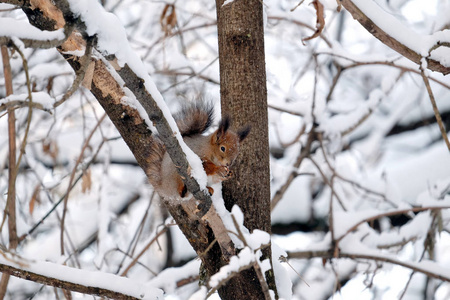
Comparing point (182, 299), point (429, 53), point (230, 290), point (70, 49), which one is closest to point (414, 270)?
point (230, 290)

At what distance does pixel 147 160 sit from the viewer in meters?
1.28

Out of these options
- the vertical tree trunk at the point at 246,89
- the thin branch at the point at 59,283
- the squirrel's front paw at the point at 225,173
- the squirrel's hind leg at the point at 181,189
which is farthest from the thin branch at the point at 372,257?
the thin branch at the point at 59,283

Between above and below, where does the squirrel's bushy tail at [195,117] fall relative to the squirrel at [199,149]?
above

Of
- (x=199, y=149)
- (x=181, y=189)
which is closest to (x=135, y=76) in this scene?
(x=181, y=189)

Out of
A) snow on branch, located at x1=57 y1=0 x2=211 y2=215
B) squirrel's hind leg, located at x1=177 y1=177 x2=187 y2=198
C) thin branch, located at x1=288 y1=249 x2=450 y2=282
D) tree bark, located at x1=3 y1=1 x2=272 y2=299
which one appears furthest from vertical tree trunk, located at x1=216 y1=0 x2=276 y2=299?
thin branch, located at x1=288 y1=249 x2=450 y2=282

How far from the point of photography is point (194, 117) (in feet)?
5.13

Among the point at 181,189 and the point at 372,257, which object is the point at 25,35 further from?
the point at 372,257

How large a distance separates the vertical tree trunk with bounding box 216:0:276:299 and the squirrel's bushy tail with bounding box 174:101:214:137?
0.19 meters

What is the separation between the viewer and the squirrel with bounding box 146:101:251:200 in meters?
1.28

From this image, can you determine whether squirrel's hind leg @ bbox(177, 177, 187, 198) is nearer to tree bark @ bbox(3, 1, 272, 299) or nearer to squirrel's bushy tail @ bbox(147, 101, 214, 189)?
tree bark @ bbox(3, 1, 272, 299)

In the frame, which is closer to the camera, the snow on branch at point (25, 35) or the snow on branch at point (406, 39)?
the snow on branch at point (25, 35)

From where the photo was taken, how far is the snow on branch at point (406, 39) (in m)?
1.06

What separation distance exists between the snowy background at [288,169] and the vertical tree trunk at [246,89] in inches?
14.2

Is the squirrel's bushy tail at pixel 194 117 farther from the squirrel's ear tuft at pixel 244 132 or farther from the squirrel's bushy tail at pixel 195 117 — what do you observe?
the squirrel's ear tuft at pixel 244 132
